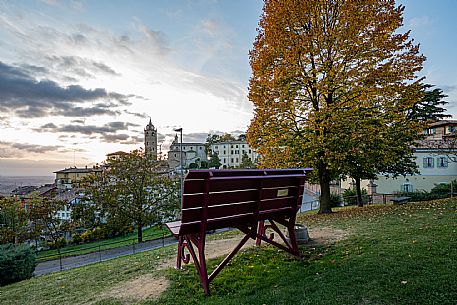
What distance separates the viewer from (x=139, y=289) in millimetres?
4801

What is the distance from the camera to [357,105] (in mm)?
12203

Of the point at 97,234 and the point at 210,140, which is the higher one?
the point at 210,140

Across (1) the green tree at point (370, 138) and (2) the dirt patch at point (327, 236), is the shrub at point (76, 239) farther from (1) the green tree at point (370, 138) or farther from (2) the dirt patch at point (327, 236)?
(2) the dirt patch at point (327, 236)

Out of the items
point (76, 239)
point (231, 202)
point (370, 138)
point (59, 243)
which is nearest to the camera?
point (231, 202)

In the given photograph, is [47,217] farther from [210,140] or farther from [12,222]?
[210,140]

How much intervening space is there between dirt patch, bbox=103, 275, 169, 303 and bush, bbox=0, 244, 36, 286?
6.18 meters

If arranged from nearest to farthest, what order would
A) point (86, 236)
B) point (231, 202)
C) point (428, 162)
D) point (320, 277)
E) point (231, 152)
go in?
point (320, 277), point (231, 202), point (86, 236), point (428, 162), point (231, 152)

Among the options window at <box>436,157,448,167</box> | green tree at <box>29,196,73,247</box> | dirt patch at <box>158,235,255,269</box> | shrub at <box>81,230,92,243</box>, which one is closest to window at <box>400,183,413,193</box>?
window at <box>436,157,448,167</box>

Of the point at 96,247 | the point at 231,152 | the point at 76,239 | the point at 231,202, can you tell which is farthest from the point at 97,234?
the point at 231,152

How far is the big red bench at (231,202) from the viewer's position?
4.06m

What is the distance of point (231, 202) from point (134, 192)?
2256cm

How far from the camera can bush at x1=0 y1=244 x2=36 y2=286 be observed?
9.05m

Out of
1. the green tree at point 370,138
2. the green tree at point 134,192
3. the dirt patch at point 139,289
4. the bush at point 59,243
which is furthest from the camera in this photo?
the bush at point 59,243

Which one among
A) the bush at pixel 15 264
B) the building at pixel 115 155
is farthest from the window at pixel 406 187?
the bush at pixel 15 264
